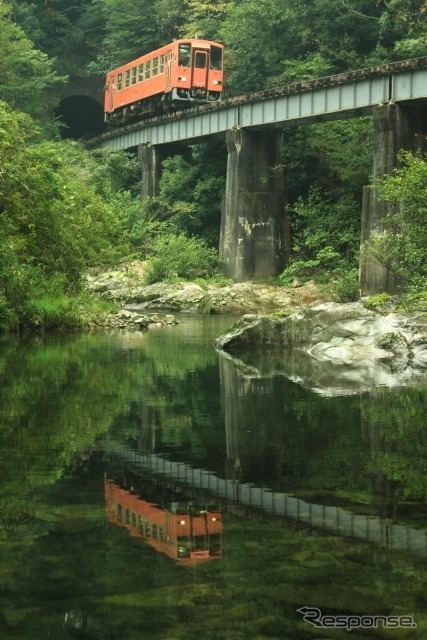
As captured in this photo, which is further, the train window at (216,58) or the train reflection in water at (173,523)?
the train window at (216,58)

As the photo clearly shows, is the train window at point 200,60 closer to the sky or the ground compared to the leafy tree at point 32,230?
closer to the sky

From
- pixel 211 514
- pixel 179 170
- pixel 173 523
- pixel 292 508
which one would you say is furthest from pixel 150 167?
pixel 173 523

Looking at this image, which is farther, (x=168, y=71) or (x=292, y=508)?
(x=168, y=71)

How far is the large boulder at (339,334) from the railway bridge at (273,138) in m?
14.8

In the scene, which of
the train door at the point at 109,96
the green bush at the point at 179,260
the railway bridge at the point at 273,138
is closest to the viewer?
the railway bridge at the point at 273,138

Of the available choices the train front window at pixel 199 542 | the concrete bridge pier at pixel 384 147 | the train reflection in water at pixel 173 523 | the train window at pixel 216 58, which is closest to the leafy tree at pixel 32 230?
the concrete bridge pier at pixel 384 147

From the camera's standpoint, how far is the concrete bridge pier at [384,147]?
41938mm

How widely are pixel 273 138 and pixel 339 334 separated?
31429 mm

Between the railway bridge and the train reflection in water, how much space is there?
1316 inches

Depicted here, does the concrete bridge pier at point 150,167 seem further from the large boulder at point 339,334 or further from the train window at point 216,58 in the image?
the large boulder at point 339,334

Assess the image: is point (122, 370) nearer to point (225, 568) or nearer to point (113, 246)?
point (225, 568)

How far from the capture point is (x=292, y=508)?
26.0 ft

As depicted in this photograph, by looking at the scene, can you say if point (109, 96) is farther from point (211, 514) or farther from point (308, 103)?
point (211, 514)

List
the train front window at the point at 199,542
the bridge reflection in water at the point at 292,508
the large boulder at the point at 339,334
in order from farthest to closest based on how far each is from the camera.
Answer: the large boulder at the point at 339,334 < the bridge reflection in water at the point at 292,508 < the train front window at the point at 199,542
